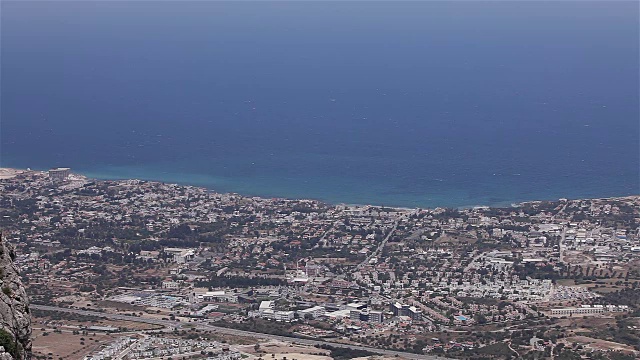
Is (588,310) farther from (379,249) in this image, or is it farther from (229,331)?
(379,249)

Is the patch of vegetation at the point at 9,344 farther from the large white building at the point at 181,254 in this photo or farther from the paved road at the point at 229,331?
the large white building at the point at 181,254

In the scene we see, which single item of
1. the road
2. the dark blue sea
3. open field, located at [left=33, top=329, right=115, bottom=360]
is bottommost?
open field, located at [left=33, top=329, right=115, bottom=360]

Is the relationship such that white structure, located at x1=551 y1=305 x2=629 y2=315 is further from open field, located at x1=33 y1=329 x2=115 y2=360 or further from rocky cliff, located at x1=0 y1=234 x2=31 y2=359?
rocky cliff, located at x1=0 y1=234 x2=31 y2=359

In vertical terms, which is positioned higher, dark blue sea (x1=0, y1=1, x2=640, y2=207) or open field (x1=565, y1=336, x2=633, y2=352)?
dark blue sea (x1=0, y1=1, x2=640, y2=207)

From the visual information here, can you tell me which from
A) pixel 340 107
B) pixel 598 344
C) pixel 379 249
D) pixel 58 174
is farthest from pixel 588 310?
pixel 340 107

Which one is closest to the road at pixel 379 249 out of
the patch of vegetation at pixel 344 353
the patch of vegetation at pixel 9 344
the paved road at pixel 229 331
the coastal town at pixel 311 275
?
the coastal town at pixel 311 275

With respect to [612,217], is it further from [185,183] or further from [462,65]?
[462,65]

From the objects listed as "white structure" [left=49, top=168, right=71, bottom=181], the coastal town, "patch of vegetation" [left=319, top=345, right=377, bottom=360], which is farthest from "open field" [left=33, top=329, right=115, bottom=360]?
"white structure" [left=49, top=168, right=71, bottom=181]
